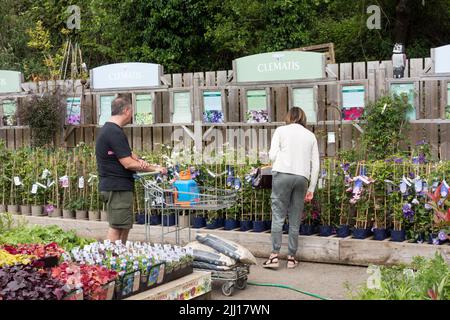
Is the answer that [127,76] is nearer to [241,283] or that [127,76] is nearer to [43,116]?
[43,116]

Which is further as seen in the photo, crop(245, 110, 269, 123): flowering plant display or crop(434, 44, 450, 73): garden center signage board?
crop(245, 110, 269, 123): flowering plant display

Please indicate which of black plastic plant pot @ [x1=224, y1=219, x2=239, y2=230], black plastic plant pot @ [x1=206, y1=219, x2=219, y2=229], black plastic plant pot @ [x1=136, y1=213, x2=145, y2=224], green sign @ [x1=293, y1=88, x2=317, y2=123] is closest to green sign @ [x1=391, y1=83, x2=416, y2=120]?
green sign @ [x1=293, y1=88, x2=317, y2=123]

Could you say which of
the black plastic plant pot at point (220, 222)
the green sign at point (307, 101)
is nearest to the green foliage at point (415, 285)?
the black plastic plant pot at point (220, 222)

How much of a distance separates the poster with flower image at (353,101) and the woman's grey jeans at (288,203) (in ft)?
9.36

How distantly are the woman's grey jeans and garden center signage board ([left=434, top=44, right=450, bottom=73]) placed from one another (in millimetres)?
2960

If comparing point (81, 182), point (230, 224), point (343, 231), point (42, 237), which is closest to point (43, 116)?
point (81, 182)

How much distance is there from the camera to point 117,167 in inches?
263

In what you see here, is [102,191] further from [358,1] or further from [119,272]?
[358,1]

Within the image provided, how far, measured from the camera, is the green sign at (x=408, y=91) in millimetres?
9320

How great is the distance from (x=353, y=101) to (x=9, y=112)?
22.7 ft

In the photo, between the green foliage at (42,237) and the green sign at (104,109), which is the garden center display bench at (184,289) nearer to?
the green foliage at (42,237)

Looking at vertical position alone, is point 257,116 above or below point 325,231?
above

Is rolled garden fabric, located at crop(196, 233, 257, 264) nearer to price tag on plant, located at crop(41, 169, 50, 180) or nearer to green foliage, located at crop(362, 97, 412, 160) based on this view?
green foliage, located at crop(362, 97, 412, 160)

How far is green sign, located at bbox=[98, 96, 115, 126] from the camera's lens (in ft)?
38.9
